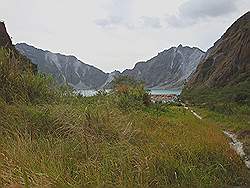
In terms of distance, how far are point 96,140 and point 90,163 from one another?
141cm

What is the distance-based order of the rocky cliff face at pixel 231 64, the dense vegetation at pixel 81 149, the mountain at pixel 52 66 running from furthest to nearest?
the rocky cliff face at pixel 231 64, the mountain at pixel 52 66, the dense vegetation at pixel 81 149

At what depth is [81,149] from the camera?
24.4 ft

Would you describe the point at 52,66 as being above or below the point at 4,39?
below

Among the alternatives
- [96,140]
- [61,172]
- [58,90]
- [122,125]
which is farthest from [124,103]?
[61,172]

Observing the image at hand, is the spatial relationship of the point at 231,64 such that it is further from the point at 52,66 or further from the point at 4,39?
the point at 4,39

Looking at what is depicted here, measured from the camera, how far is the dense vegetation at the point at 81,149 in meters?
6.21

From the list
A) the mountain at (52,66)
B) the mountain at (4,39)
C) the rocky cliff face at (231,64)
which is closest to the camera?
the mountain at (52,66)

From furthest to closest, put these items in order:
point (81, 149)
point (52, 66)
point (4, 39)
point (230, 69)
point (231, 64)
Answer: point (52, 66), point (231, 64), point (230, 69), point (4, 39), point (81, 149)

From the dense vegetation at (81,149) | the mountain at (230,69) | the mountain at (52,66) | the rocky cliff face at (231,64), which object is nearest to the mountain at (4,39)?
the mountain at (52,66)

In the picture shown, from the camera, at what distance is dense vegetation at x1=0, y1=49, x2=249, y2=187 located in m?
6.21

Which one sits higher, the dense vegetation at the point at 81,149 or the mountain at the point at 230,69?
the mountain at the point at 230,69

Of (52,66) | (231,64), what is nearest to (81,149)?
(231,64)

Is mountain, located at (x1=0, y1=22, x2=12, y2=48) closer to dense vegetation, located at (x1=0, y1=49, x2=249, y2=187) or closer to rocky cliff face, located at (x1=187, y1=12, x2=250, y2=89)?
dense vegetation, located at (x1=0, y1=49, x2=249, y2=187)

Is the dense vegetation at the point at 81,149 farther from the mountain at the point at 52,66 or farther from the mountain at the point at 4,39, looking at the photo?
the mountain at the point at 4,39
